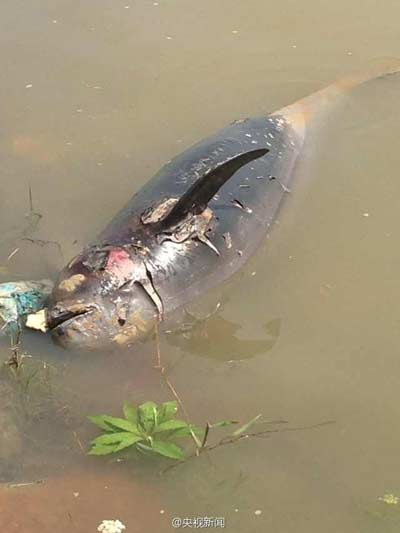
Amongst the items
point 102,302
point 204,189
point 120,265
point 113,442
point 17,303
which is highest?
point 204,189

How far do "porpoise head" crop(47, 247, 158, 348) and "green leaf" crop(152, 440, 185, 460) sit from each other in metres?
0.73

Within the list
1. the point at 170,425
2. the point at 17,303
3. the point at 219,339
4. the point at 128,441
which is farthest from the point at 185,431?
the point at 17,303

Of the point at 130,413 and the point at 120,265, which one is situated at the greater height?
the point at 120,265

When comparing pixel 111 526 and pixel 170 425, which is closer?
pixel 111 526

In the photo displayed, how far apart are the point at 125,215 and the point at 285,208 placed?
3.45ft

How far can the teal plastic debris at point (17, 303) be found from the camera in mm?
3963

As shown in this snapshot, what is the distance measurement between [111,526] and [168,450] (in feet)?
1.27

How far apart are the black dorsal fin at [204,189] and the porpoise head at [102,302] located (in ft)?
0.95

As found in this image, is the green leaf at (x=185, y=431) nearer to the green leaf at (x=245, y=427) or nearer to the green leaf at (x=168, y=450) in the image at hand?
the green leaf at (x=168, y=450)

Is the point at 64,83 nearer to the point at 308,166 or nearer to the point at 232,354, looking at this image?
the point at 308,166

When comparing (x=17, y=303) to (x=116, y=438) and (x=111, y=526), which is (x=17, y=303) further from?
(x=111, y=526)

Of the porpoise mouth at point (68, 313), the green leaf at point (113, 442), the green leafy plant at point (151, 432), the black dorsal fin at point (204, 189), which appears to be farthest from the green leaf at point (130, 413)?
the black dorsal fin at point (204, 189)

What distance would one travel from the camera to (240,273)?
4.40m

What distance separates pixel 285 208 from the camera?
15.8 feet
